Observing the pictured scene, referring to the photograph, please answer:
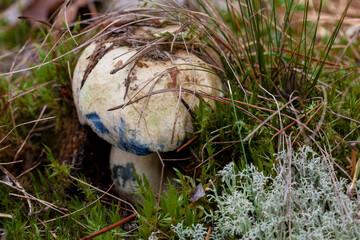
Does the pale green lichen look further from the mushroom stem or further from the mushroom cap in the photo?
the mushroom stem

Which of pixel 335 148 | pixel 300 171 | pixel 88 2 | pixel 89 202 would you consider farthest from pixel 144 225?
pixel 88 2

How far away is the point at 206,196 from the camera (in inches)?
57.3

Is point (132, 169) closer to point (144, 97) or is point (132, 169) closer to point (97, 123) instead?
point (97, 123)

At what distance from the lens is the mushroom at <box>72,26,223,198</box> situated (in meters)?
1.47

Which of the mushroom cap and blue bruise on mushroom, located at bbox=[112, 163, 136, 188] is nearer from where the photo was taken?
the mushroom cap

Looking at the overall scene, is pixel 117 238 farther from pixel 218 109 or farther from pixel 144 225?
pixel 218 109

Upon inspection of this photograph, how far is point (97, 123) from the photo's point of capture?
61.4 inches

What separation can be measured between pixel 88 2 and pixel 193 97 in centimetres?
235

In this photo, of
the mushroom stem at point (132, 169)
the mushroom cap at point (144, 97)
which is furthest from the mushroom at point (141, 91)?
the mushroom stem at point (132, 169)

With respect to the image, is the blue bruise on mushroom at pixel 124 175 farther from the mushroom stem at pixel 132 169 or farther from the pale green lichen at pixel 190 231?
the pale green lichen at pixel 190 231

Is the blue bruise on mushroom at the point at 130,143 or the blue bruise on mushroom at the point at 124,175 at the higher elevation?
the blue bruise on mushroom at the point at 130,143

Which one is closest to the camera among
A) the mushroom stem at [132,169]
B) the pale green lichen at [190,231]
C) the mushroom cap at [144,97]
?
the pale green lichen at [190,231]

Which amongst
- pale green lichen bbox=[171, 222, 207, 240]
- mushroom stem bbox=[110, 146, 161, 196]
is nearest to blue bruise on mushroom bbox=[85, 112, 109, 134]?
mushroom stem bbox=[110, 146, 161, 196]

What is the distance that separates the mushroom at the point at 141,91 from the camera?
1473mm
